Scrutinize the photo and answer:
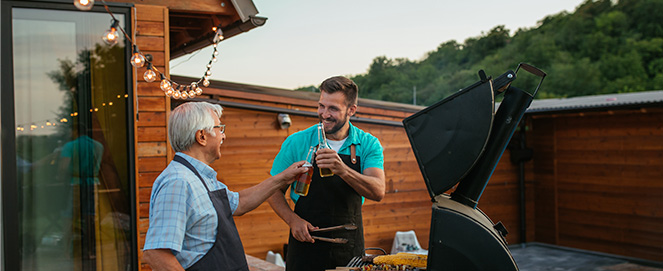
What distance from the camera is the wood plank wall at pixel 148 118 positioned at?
435 centimetres

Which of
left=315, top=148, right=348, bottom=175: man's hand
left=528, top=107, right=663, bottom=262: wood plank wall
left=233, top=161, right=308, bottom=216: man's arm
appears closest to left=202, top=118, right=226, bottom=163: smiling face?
left=233, top=161, right=308, bottom=216: man's arm

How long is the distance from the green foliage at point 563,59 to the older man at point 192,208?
24618 mm

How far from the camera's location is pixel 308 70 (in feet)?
81.5

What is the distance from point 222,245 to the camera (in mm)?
1936

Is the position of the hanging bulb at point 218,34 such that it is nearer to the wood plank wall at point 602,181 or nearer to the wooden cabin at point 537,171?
the wooden cabin at point 537,171

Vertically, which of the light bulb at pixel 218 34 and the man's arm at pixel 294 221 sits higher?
the light bulb at pixel 218 34

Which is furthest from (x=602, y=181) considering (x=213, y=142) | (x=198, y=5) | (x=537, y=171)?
(x=213, y=142)

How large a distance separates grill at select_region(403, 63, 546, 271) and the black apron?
727 mm

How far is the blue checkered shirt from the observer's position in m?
1.78

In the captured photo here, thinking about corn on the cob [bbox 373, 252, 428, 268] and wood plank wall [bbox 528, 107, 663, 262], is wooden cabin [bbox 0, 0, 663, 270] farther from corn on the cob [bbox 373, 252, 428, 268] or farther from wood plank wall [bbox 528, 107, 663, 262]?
corn on the cob [bbox 373, 252, 428, 268]

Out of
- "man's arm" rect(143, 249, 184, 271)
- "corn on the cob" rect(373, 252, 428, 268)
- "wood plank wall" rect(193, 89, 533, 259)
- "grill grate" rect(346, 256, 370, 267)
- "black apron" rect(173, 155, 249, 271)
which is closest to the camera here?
"man's arm" rect(143, 249, 184, 271)

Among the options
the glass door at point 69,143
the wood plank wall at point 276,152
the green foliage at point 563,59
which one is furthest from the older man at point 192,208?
the green foliage at point 563,59

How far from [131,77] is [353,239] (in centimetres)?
244

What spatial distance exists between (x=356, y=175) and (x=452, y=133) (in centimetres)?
67
